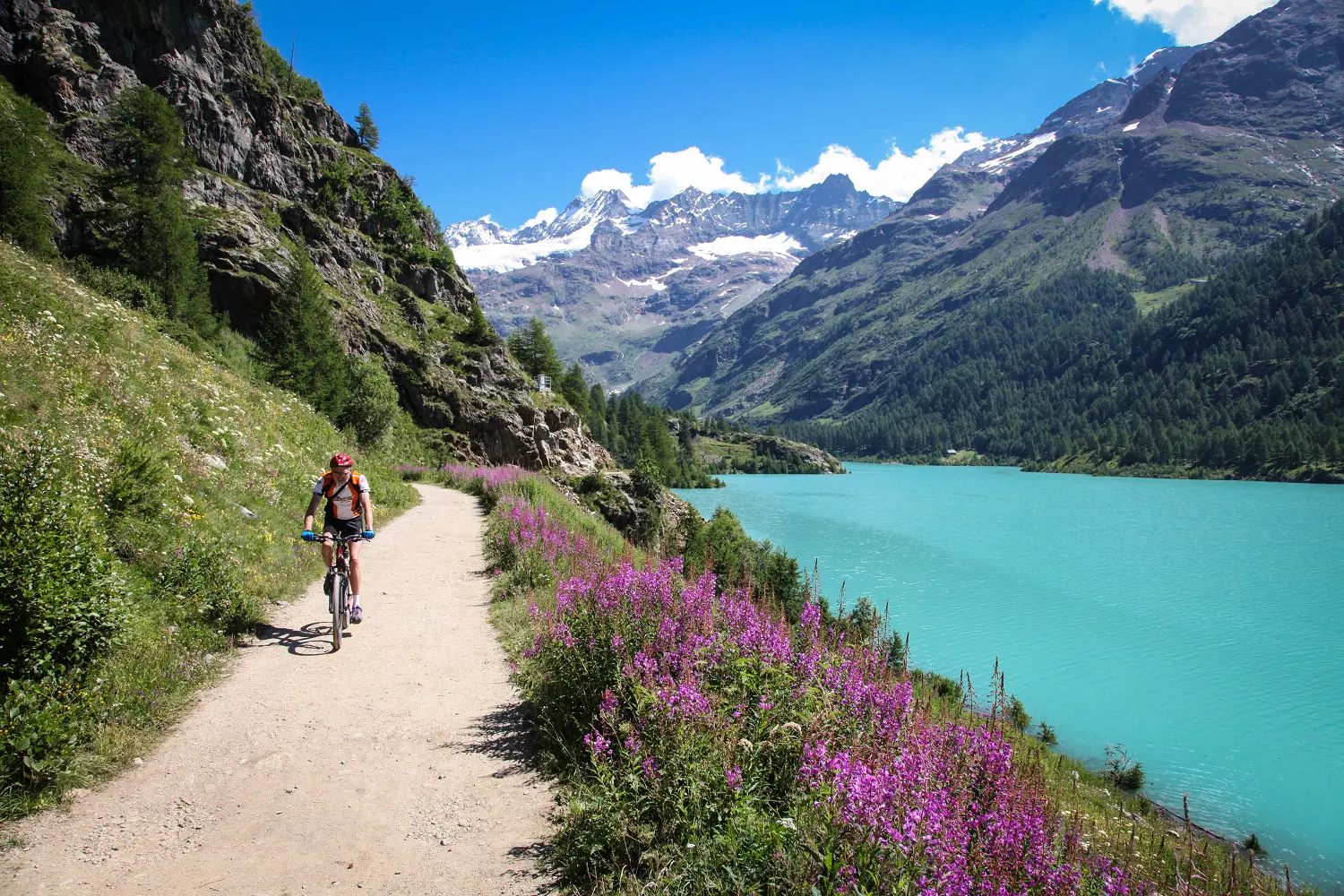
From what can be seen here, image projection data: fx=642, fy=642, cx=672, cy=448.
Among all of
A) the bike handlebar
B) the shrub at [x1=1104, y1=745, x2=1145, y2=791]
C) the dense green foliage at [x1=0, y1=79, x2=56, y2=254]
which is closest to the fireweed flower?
the bike handlebar

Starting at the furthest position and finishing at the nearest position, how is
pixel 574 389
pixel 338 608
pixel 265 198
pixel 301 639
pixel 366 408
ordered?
pixel 574 389, pixel 265 198, pixel 366 408, pixel 301 639, pixel 338 608

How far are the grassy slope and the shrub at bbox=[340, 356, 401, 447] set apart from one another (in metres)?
12.9

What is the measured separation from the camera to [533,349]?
7406 cm

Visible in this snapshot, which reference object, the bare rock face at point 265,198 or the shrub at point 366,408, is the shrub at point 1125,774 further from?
the bare rock face at point 265,198

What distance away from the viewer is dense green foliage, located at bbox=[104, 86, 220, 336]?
97.0 ft

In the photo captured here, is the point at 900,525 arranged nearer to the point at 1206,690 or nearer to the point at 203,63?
the point at 1206,690

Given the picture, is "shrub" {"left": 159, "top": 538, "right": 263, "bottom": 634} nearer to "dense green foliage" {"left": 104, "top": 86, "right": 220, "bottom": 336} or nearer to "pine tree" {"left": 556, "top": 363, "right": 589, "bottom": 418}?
"dense green foliage" {"left": 104, "top": 86, "right": 220, "bottom": 336}

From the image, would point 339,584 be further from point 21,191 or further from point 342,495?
point 21,191

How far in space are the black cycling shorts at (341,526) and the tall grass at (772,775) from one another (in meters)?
4.55

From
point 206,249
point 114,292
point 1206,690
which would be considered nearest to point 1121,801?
point 1206,690

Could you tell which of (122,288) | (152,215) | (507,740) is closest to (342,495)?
(507,740)

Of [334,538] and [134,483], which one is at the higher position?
[134,483]

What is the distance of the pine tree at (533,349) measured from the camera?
74062mm

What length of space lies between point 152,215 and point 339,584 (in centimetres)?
3143
